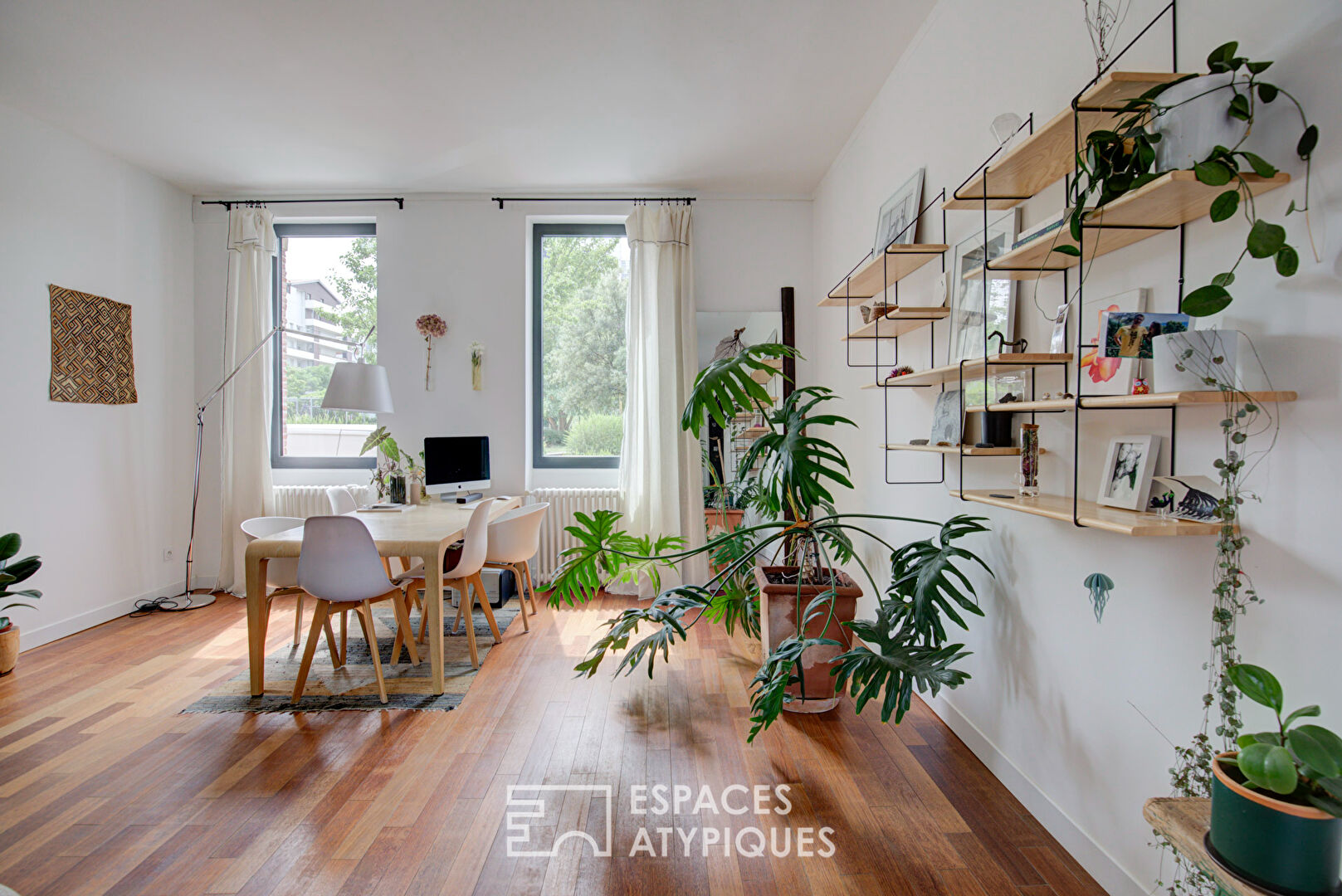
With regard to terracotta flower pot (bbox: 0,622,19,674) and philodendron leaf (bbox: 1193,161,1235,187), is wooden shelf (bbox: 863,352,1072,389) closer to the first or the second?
philodendron leaf (bbox: 1193,161,1235,187)

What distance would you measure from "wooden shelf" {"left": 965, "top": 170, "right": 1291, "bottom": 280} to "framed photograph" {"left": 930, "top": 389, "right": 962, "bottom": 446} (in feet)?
2.14

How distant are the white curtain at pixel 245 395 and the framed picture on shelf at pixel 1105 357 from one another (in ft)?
15.9

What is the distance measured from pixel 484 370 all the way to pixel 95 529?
251 centimetres

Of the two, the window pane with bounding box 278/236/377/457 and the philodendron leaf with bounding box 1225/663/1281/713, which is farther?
the window pane with bounding box 278/236/377/457

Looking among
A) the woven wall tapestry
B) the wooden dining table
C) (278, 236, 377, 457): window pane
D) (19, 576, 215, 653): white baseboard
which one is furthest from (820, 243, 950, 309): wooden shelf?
(19, 576, 215, 653): white baseboard

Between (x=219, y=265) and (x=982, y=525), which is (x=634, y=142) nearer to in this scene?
(x=982, y=525)

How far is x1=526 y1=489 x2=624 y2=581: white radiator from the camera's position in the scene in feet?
14.5

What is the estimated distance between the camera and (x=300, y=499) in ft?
14.5

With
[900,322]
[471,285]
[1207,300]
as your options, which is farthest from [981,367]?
[471,285]

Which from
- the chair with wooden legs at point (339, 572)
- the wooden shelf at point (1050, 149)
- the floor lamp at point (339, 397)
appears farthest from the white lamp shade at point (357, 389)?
the wooden shelf at point (1050, 149)

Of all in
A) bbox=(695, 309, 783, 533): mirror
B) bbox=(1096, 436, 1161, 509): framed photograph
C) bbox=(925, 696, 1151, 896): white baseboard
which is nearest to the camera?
bbox=(1096, 436, 1161, 509): framed photograph

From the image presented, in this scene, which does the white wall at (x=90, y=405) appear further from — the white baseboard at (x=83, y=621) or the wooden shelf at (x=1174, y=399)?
the wooden shelf at (x=1174, y=399)

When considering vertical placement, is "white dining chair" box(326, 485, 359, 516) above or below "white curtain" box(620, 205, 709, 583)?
below

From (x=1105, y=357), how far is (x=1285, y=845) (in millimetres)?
910
